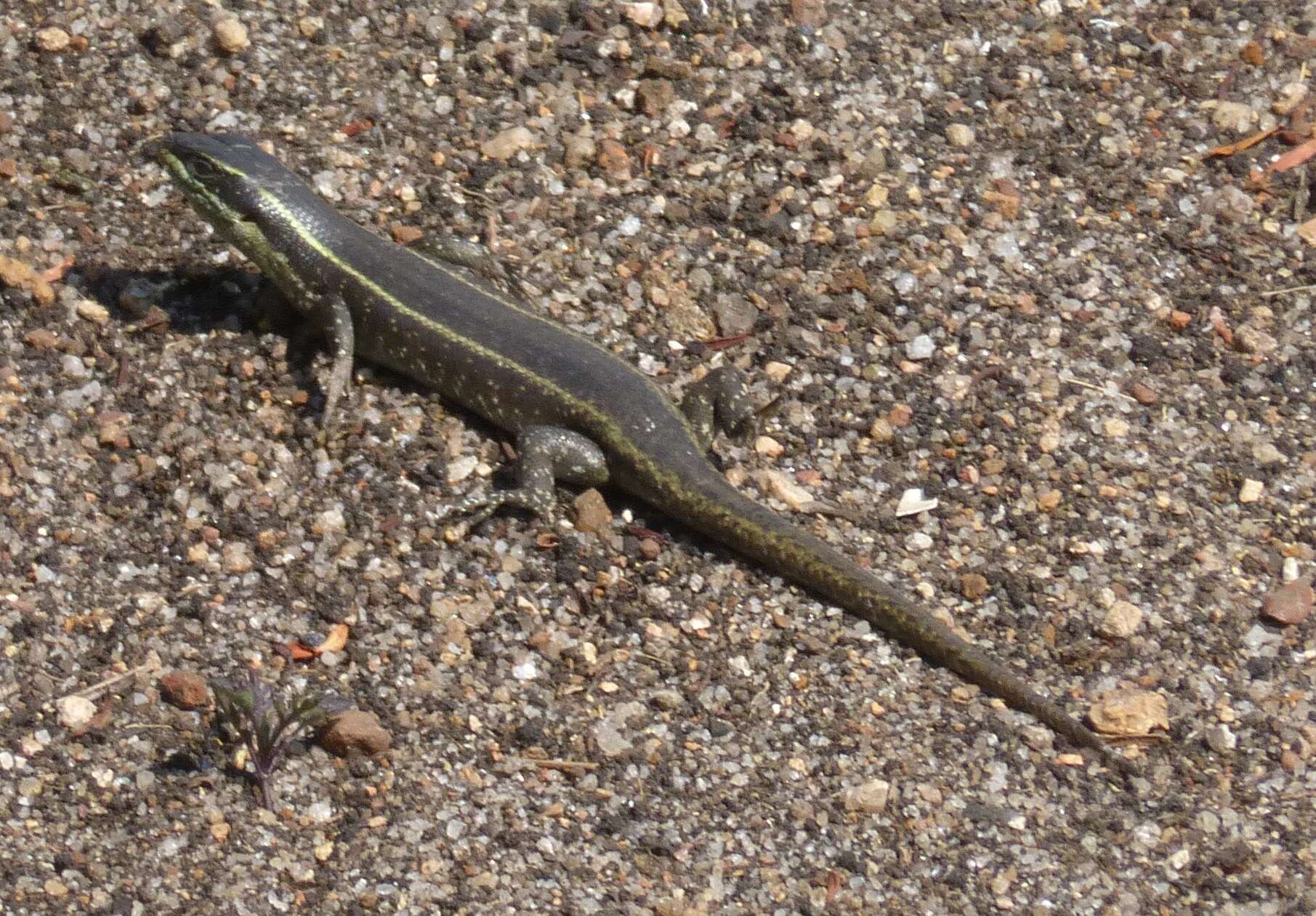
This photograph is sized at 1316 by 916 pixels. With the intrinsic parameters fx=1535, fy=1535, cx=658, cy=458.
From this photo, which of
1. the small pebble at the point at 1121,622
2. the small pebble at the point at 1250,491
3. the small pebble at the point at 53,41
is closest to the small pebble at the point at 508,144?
the small pebble at the point at 53,41

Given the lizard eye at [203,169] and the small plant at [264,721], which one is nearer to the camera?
the small plant at [264,721]

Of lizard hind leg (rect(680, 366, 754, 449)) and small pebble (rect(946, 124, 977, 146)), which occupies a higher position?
small pebble (rect(946, 124, 977, 146))

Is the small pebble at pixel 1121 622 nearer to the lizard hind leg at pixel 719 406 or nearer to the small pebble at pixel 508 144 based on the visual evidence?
the lizard hind leg at pixel 719 406

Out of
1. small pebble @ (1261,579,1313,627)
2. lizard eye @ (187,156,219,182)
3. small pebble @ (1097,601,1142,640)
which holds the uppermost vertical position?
lizard eye @ (187,156,219,182)

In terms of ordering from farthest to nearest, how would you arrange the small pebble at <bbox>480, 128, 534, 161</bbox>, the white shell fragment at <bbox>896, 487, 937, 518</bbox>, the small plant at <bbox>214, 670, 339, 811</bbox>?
the small pebble at <bbox>480, 128, 534, 161</bbox> < the white shell fragment at <bbox>896, 487, 937, 518</bbox> < the small plant at <bbox>214, 670, 339, 811</bbox>

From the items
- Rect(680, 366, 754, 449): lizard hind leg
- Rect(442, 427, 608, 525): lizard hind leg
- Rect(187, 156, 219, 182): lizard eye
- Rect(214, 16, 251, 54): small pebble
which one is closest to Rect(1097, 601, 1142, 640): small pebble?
Rect(680, 366, 754, 449): lizard hind leg

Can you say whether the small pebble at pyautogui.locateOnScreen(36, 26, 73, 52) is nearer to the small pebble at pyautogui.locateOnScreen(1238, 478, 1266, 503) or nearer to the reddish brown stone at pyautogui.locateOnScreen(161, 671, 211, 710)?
the reddish brown stone at pyautogui.locateOnScreen(161, 671, 211, 710)

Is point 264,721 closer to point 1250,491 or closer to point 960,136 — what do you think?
point 1250,491

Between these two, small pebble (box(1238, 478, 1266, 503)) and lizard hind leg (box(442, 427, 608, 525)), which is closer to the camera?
lizard hind leg (box(442, 427, 608, 525))
